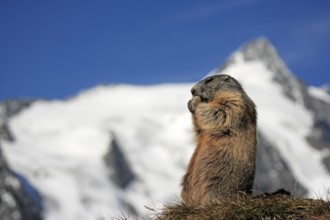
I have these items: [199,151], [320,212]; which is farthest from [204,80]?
[320,212]

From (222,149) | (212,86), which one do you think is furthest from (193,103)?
(222,149)

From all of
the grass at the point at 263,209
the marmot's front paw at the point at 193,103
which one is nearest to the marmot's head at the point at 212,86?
the marmot's front paw at the point at 193,103

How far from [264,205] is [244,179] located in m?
2.24

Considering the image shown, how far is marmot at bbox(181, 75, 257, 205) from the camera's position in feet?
47.4

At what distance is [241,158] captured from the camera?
14.5 m

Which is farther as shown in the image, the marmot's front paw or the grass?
the marmot's front paw

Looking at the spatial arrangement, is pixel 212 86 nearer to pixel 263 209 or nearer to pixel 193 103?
pixel 193 103

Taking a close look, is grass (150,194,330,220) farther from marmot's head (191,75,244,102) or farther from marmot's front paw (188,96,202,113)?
marmot's head (191,75,244,102)

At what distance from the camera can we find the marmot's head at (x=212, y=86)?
15867 mm

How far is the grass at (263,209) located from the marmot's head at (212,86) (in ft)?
11.2

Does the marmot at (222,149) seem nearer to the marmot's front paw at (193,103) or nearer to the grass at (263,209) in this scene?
the marmot's front paw at (193,103)

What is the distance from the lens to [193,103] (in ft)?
51.5

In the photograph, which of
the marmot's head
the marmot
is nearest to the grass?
the marmot

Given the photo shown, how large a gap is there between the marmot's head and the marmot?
0.16 m
